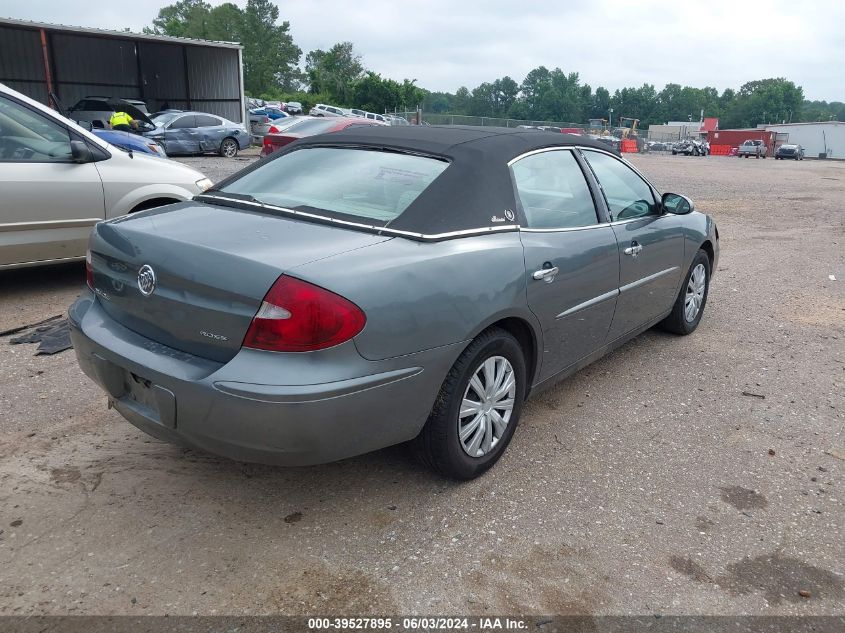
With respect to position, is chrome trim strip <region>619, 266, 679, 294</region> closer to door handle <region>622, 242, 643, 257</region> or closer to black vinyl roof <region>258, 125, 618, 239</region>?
door handle <region>622, 242, 643, 257</region>

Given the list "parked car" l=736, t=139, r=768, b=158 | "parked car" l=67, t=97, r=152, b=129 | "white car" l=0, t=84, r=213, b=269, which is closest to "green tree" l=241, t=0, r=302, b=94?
"parked car" l=736, t=139, r=768, b=158

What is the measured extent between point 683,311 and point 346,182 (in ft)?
10.1

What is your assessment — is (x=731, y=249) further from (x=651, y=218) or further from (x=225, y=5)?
(x=225, y=5)

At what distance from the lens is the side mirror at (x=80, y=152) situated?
560 cm

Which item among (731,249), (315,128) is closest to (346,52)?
(315,128)

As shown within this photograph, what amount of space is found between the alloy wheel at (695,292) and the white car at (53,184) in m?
4.57

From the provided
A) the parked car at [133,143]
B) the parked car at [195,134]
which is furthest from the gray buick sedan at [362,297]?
the parked car at [195,134]

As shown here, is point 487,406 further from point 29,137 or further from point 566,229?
point 29,137

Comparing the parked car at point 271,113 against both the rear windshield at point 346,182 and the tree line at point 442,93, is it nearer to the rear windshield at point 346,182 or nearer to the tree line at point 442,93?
the tree line at point 442,93

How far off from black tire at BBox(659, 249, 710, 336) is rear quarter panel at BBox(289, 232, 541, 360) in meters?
2.46

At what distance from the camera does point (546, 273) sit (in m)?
3.26

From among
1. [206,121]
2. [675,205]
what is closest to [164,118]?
[206,121]

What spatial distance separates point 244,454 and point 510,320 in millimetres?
1330

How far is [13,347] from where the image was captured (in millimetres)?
4609
